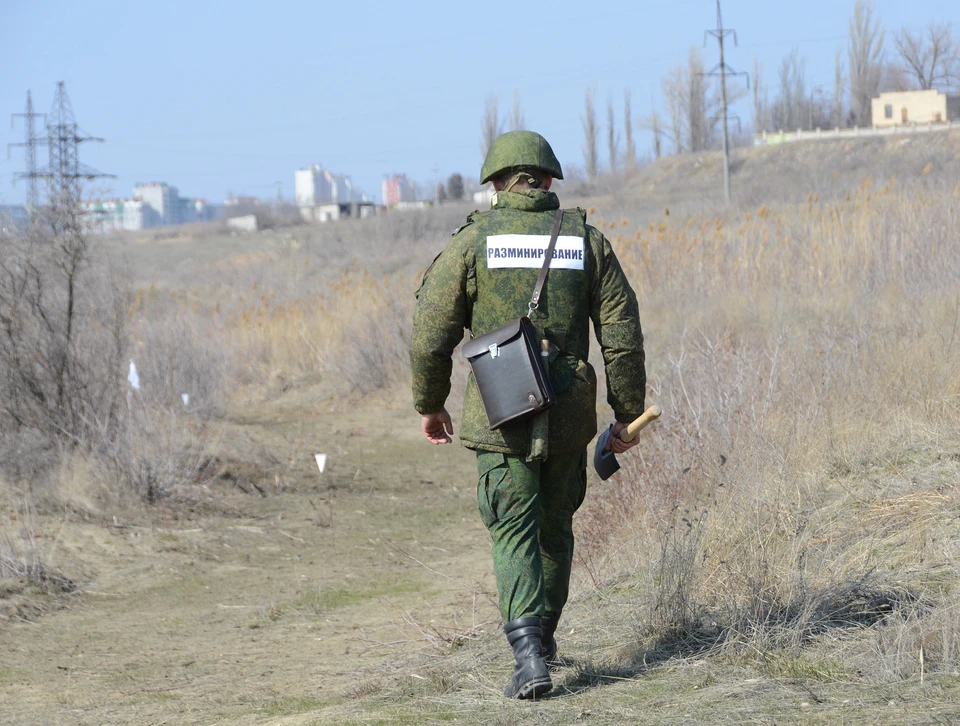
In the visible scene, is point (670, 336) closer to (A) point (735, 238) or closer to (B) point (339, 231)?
(A) point (735, 238)

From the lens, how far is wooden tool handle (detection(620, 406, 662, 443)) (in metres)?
3.43

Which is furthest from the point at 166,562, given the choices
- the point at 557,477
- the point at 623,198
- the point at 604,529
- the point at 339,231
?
the point at 623,198

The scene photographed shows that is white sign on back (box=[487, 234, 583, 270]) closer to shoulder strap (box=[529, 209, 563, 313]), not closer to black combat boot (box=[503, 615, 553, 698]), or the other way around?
shoulder strap (box=[529, 209, 563, 313])

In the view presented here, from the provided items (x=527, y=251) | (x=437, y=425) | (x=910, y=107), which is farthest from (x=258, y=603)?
(x=910, y=107)

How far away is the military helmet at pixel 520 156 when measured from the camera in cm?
348

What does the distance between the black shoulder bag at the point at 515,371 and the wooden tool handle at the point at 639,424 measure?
334 mm

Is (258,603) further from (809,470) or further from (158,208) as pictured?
(158,208)

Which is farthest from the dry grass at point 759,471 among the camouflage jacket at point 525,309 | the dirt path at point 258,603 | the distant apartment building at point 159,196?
the distant apartment building at point 159,196

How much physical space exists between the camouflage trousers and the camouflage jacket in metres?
0.07

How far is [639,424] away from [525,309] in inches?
20.8

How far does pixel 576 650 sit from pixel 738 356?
9.94 ft

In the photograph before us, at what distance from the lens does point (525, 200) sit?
11.3 feet

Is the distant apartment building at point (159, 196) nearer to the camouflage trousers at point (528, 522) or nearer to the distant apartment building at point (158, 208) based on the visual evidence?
the distant apartment building at point (158, 208)

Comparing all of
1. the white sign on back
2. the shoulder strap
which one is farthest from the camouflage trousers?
the white sign on back
